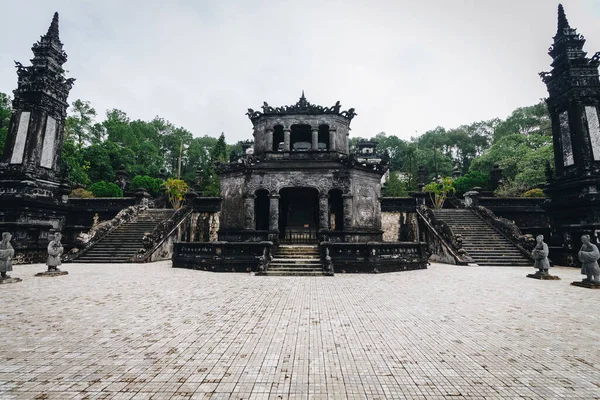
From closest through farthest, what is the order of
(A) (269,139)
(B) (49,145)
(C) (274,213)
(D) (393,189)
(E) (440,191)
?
(C) (274,213)
(B) (49,145)
(A) (269,139)
(E) (440,191)
(D) (393,189)

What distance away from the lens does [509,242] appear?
1761 cm

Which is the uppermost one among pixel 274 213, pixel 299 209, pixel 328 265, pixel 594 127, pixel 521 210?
pixel 594 127

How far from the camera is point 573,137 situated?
15922 millimetres

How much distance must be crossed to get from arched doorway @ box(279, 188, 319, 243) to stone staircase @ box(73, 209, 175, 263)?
953 cm

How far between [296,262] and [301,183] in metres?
5.76

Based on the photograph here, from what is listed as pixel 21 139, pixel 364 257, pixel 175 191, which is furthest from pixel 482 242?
pixel 21 139

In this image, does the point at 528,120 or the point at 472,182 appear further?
the point at 528,120

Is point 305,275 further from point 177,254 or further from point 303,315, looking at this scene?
point 177,254

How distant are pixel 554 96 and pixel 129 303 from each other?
23.9 meters

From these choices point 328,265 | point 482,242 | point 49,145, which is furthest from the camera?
point 482,242

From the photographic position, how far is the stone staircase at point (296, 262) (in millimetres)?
12117

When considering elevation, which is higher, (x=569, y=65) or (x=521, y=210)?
(x=569, y=65)

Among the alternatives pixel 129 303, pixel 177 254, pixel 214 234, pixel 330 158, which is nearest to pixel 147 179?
pixel 214 234

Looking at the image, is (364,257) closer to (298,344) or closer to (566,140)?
(298,344)
